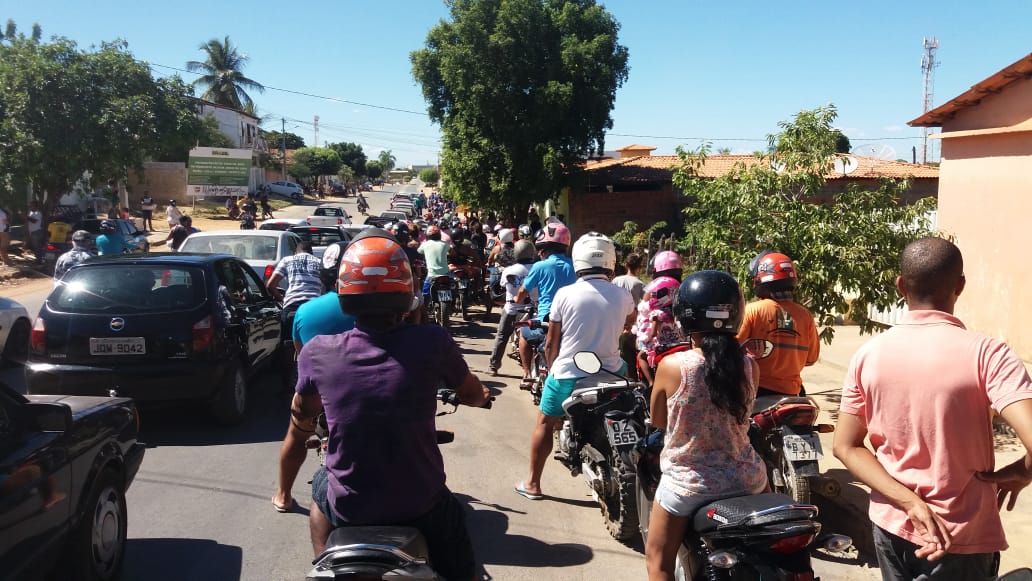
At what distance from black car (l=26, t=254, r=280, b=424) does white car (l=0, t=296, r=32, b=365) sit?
13.4 feet

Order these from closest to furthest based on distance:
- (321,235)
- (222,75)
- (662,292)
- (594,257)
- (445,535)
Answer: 1. (445,535)
2. (594,257)
3. (662,292)
4. (321,235)
5. (222,75)

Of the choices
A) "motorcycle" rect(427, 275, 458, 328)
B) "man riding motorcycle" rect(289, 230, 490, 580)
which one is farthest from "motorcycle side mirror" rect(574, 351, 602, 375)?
"motorcycle" rect(427, 275, 458, 328)

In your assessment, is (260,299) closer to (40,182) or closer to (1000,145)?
(1000,145)

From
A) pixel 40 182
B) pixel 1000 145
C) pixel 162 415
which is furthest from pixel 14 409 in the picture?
pixel 40 182

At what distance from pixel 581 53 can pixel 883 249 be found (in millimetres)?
20121

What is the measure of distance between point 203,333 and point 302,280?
1.41 m

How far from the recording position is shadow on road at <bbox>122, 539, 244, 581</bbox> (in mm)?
4457

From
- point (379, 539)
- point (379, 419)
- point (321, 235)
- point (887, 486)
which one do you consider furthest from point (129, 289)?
point (321, 235)

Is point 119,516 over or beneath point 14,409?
beneath

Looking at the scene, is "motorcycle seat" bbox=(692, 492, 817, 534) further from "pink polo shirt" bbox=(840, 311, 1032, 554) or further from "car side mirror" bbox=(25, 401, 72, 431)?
"car side mirror" bbox=(25, 401, 72, 431)

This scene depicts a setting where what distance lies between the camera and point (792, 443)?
464 centimetres

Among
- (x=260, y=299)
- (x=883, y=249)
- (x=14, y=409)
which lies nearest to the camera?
(x=14, y=409)

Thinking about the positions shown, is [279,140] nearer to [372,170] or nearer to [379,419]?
[372,170]

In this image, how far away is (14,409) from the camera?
371cm
